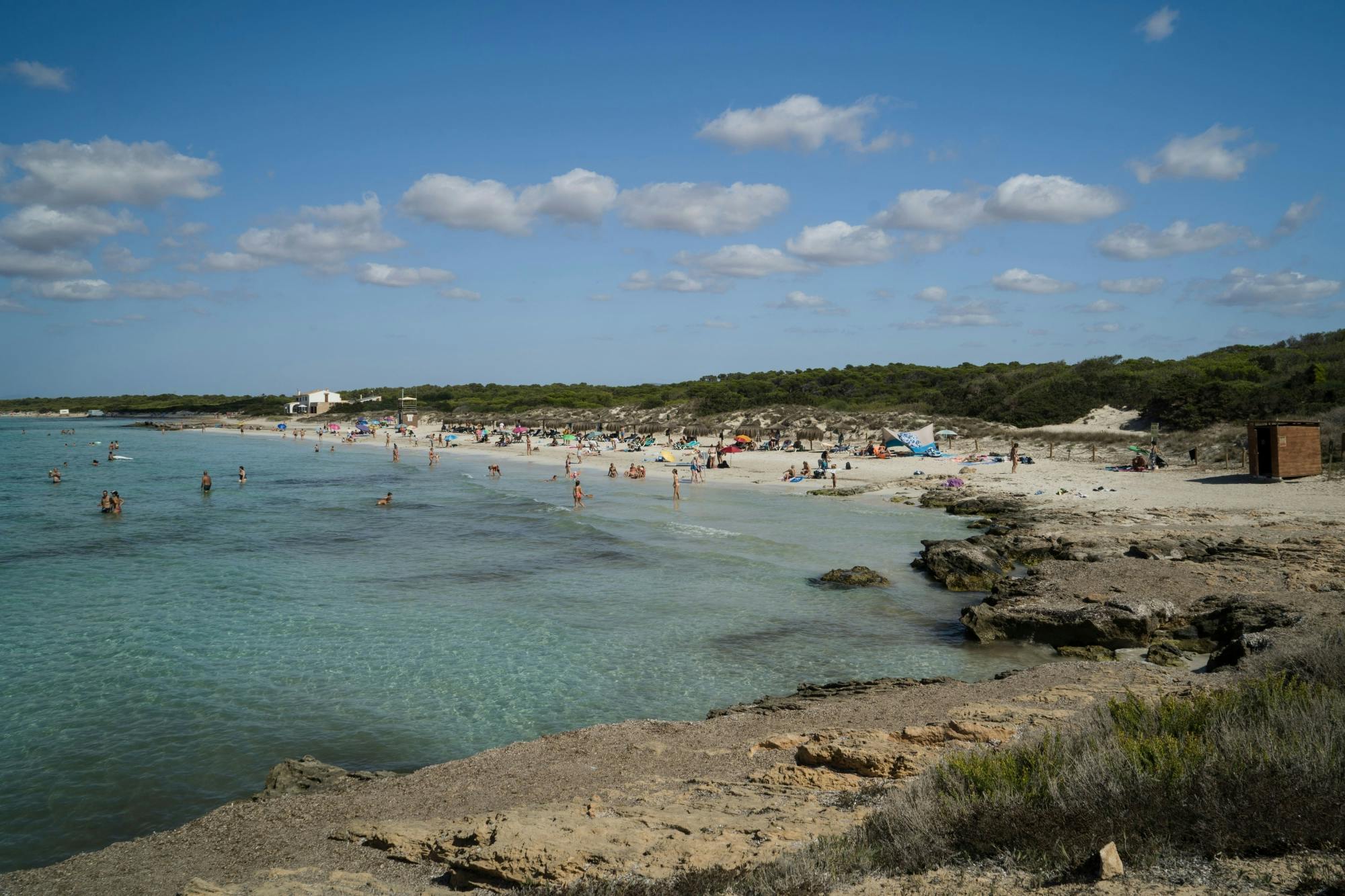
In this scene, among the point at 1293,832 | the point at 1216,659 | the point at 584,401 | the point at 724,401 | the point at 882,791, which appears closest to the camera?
the point at 1293,832

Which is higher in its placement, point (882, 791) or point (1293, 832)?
point (1293, 832)

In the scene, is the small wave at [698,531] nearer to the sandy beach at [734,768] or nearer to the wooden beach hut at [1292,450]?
the sandy beach at [734,768]

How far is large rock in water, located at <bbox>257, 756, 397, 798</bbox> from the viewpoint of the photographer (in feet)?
26.2

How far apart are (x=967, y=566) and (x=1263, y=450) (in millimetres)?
15700

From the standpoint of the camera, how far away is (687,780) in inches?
285

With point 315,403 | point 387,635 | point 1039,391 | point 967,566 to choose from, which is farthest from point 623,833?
point 315,403

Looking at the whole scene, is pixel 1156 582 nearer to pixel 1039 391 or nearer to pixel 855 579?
pixel 855 579

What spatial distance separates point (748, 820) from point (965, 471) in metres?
33.2

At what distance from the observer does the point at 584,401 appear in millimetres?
90250

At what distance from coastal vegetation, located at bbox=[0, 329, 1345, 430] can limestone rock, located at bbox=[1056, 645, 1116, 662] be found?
3076 cm

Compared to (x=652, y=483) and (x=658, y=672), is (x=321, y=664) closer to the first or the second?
(x=658, y=672)

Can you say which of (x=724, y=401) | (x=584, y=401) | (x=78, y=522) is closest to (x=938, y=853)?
(x=78, y=522)

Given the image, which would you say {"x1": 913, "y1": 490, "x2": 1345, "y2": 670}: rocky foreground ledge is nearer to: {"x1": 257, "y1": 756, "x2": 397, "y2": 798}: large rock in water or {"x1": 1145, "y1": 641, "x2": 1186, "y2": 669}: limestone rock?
{"x1": 1145, "y1": 641, "x2": 1186, "y2": 669}: limestone rock

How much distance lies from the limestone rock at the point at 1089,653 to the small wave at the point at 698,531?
41.0 ft
